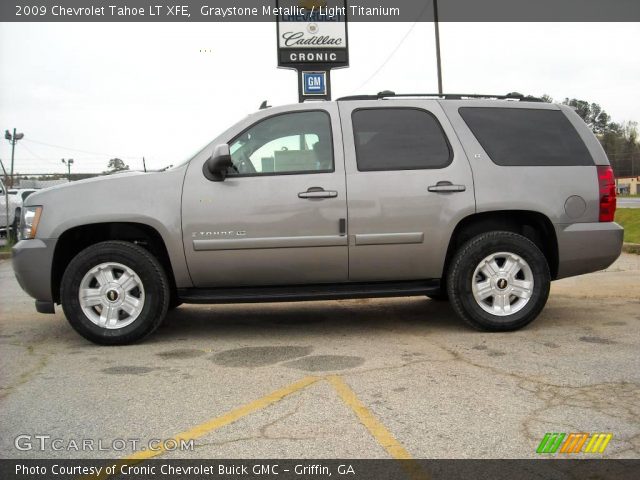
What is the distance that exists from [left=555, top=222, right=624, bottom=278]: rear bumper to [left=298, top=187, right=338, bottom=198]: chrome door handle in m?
1.91

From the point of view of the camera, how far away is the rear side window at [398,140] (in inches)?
205

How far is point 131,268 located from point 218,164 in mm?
1081

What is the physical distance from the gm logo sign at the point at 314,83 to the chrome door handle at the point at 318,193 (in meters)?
8.92

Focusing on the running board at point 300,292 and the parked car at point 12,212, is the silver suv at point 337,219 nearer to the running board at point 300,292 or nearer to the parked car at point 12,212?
the running board at point 300,292

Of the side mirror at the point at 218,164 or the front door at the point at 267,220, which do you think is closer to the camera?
the side mirror at the point at 218,164

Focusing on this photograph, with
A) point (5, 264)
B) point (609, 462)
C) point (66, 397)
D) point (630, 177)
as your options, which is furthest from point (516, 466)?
point (630, 177)

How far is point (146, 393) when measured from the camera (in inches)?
150

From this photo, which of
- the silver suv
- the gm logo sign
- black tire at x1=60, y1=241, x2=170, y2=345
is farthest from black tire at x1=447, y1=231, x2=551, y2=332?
the gm logo sign

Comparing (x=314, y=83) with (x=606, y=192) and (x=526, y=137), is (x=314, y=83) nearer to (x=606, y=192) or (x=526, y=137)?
(x=526, y=137)

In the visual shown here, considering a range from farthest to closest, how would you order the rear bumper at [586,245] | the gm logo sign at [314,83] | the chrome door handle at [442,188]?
1. the gm logo sign at [314,83]
2. the rear bumper at [586,245]
3. the chrome door handle at [442,188]

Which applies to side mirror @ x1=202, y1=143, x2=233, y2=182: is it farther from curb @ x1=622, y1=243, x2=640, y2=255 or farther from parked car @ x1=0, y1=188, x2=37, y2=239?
parked car @ x1=0, y1=188, x2=37, y2=239

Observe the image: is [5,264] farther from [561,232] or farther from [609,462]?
[609,462]

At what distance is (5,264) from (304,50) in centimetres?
755

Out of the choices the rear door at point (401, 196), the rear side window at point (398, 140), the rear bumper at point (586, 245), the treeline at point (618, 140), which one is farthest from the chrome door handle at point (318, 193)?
the treeline at point (618, 140)
